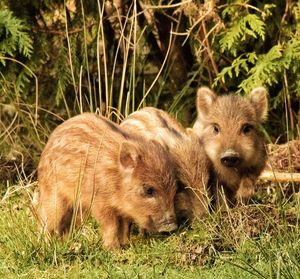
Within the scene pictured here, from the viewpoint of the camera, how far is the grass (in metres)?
5.89

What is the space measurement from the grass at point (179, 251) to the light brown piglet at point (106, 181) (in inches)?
5.9

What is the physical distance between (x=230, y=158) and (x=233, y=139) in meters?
0.24

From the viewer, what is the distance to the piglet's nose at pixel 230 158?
6.99 meters

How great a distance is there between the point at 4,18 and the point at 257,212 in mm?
3181

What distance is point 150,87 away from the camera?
26.4ft

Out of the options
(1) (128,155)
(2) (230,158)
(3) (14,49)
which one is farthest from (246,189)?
(3) (14,49)

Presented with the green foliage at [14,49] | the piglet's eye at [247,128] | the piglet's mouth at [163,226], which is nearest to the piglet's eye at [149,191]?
the piglet's mouth at [163,226]

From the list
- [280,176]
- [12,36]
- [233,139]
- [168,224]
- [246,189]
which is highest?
[12,36]

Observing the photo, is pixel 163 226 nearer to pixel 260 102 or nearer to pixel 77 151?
pixel 77 151

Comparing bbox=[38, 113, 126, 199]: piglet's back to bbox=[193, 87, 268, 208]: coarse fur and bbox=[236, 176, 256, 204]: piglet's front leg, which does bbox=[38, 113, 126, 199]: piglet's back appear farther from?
bbox=[236, 176, 256, 204]: piglet's front leg

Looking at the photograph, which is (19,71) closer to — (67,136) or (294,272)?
(67,136)

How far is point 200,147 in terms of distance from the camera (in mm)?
7004

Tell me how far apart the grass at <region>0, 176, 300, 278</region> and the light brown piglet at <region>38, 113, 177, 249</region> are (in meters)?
0.15

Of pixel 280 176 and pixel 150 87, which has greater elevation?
pixel 150 87
